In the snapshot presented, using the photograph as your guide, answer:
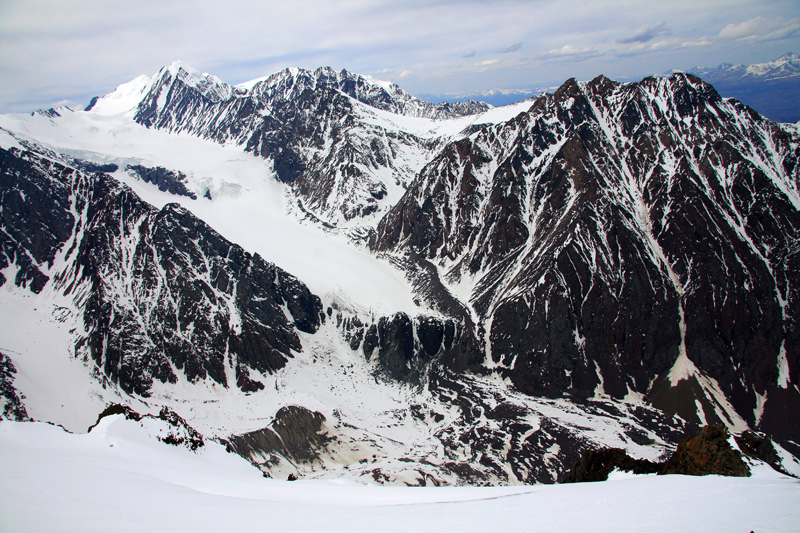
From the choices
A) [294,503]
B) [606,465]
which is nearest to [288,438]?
[606,465]

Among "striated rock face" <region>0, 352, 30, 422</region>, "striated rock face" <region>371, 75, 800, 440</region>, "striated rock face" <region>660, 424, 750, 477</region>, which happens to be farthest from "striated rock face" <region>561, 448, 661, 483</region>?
"striated rock face" <region>0, 352, 30, 422</region>

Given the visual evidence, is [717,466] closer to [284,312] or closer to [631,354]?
[631,354]

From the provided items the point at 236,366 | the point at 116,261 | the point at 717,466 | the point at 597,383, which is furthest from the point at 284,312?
the point at 717,466

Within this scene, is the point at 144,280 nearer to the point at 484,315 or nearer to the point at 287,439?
the point at 287,439

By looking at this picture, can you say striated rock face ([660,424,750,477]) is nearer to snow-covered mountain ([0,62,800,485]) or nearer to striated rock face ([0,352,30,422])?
snow-covered mountain ([0,62,800,485])

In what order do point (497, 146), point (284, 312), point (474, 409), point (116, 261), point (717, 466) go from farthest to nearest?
point (497, 146), point (284, 312), point (116, 261), point (474, 409), point (717, 466)

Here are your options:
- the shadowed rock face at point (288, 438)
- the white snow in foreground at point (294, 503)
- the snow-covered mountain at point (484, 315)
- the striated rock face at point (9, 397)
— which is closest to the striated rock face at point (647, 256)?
the snow-covered mountain at point (484, 315)
